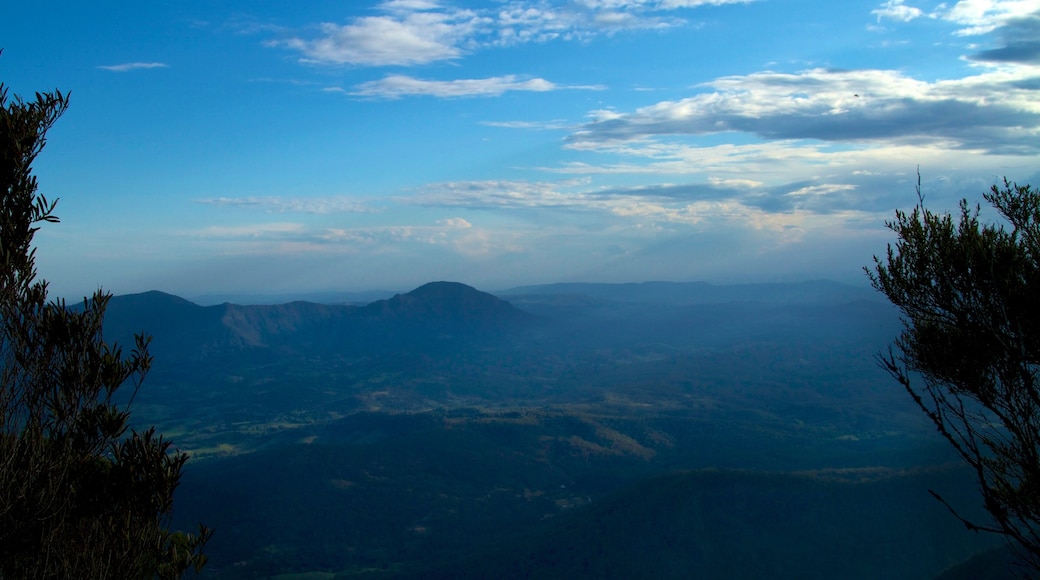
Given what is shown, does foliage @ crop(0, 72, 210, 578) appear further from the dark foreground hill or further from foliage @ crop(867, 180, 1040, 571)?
the dark foreground hill

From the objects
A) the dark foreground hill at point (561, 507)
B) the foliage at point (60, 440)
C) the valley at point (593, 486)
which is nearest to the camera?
the foliage at point (60, 440)

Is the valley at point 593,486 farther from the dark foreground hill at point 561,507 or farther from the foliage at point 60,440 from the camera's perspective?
the foliage at point 60,440

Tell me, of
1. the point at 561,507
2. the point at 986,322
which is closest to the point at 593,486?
the point at 561,507

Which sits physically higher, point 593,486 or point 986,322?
point 986,322

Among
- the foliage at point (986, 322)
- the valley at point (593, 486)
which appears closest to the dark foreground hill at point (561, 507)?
the valley at point (593, 486)

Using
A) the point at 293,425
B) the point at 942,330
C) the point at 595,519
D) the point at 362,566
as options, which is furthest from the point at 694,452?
the point at 942,330

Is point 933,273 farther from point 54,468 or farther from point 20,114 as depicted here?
point 20,114

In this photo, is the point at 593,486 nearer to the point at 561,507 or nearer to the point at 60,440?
the point at 561,507
